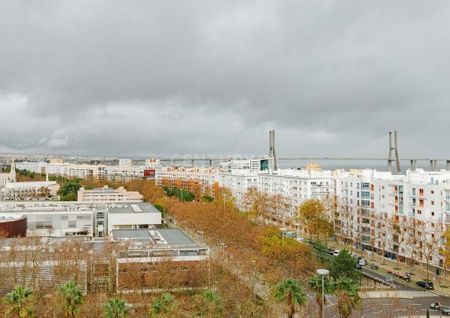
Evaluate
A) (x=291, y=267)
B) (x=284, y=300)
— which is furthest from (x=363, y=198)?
(x=284, y=300)

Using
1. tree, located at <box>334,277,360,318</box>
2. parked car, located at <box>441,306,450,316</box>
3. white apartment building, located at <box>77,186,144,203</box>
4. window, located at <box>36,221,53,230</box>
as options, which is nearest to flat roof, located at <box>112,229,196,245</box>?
window, located at <box>36,221,53,230</box>

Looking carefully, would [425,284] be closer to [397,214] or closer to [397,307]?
[397,307]

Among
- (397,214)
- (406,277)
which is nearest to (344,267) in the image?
(406,277)

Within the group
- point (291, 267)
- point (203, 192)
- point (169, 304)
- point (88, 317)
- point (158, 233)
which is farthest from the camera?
point (203, 192)

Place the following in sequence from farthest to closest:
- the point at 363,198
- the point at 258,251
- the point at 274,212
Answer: the point at 274,212
the point at 363,198
the point at 258,251

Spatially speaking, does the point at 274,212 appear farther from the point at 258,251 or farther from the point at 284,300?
the point at 284,300

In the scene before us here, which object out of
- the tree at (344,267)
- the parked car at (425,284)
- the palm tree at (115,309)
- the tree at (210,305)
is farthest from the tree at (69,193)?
the palm tree at (115,309)

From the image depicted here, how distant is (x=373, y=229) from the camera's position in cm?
2970

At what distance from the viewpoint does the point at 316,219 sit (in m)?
32.5

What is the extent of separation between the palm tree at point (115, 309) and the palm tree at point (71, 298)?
980mm

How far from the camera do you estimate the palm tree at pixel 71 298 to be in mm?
12820

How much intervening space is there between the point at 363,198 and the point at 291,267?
472 inches

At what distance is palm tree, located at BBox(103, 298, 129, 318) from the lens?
40.3 ft

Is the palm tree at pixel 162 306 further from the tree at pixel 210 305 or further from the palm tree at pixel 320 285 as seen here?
the palm tree at pixel 320 285
